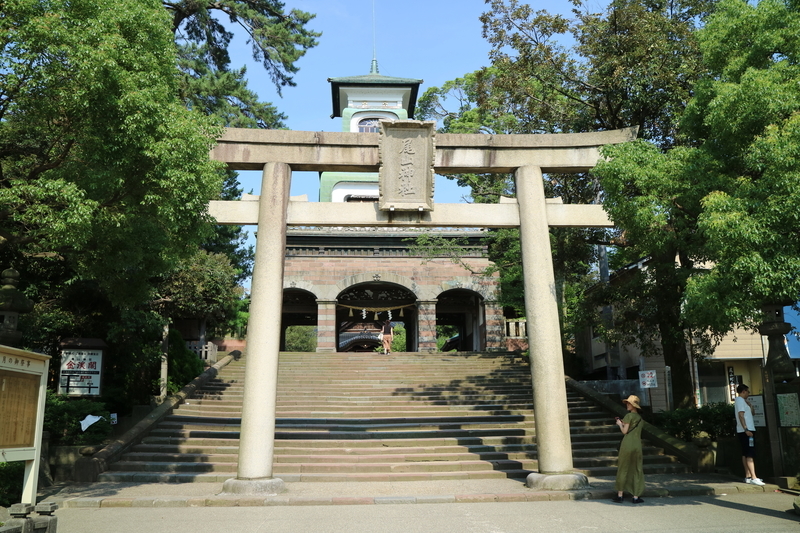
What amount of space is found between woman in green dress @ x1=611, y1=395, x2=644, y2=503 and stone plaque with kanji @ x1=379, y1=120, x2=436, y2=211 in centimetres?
481

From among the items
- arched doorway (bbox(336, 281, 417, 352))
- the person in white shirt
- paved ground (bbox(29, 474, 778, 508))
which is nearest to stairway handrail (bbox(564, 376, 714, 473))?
paved ground (bbox(29, 474, 778, 508))

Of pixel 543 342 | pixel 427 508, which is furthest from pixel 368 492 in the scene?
pixel 543 342

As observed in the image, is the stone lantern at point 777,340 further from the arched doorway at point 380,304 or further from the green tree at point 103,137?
the arched doorway at point 380,304

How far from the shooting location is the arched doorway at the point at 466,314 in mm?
27125

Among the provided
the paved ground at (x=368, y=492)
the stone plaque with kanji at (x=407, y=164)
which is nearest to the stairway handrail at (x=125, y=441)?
the paved ground at (x=368, y=492)

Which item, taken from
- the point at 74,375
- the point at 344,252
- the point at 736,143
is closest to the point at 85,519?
the point at 74,375

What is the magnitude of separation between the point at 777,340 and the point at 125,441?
1196 centimetres

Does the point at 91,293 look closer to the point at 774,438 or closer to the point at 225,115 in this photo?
the point at 225,115

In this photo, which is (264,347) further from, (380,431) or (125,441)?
(380,431)

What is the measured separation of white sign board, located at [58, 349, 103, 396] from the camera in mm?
13867

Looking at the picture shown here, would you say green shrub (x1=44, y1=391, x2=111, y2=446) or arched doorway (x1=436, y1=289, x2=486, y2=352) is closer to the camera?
green shrub (x1=44, y1=391, x2=111, y2=446)

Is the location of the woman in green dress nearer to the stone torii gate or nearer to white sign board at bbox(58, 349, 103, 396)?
the stone torii gate

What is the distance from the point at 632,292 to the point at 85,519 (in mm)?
11362

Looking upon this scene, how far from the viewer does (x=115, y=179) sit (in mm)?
8719
